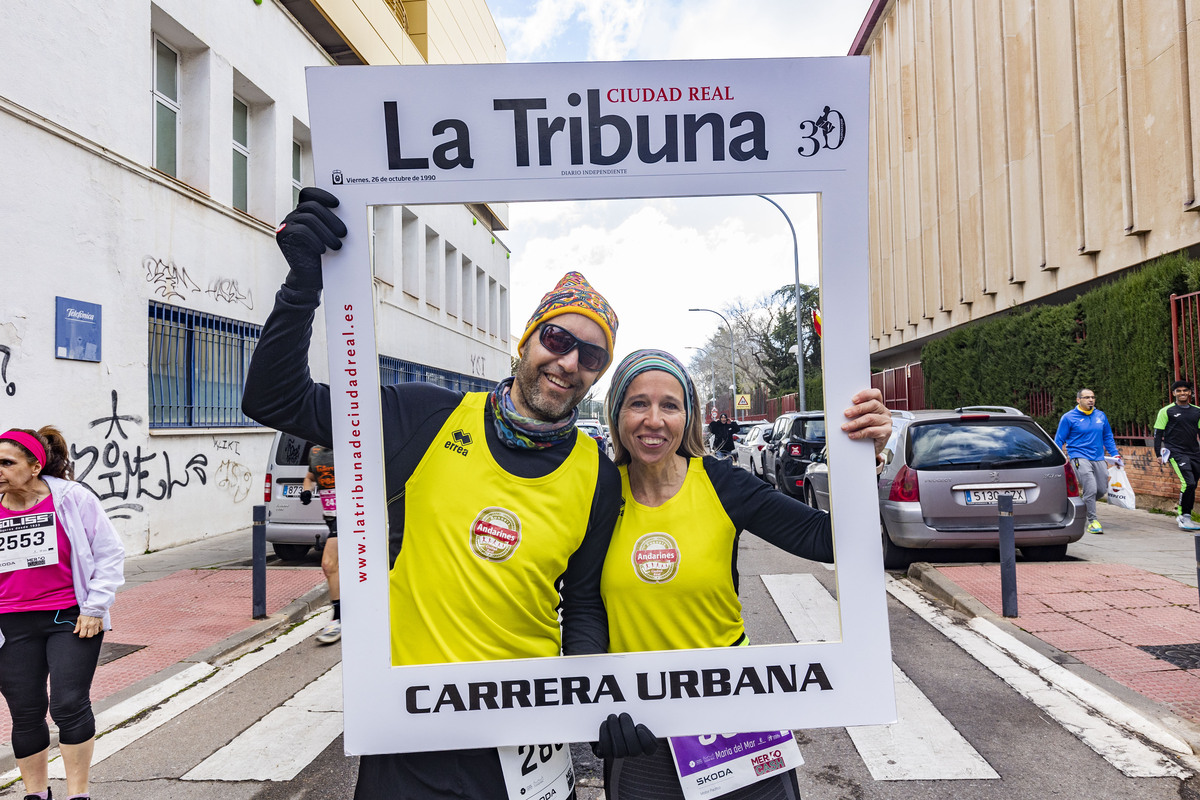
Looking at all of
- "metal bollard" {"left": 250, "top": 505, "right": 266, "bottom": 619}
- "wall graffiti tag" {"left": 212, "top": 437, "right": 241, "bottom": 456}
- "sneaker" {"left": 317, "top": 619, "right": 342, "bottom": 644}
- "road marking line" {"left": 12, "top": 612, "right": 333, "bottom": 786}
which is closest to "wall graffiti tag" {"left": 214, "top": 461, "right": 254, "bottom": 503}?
"wall graffiti tag" {"left": 212, "top": 437, "right": 241, "bottom": 456}

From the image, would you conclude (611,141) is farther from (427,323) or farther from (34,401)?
(34,401)

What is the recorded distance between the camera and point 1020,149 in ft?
56.3

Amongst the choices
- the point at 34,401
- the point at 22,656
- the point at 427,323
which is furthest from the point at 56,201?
the point at 427,323

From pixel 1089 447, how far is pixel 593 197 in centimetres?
1074

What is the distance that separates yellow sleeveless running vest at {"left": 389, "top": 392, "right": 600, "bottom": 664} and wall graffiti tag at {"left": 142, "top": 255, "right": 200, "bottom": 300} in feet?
33.7

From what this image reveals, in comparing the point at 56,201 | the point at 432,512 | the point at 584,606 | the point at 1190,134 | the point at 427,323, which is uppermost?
the point at 1190,134

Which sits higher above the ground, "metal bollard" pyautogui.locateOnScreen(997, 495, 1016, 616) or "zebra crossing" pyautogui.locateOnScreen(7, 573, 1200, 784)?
"metal bollard" pyautogui.locateOnScreen(997, 495, 1016, 616)

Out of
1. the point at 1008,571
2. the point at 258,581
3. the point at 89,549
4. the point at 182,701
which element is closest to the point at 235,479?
the point at 258,581

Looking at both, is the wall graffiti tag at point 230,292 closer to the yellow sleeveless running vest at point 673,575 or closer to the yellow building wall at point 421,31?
the yellow building wall at point 421,31

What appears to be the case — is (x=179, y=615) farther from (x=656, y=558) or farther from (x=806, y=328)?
(x=806, y=328)

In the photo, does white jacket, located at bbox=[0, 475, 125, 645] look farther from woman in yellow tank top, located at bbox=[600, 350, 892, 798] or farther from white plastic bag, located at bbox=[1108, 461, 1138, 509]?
white plastic bag, located at bbox=[1108, 461, 1138, 509]

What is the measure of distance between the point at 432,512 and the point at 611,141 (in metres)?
0.93

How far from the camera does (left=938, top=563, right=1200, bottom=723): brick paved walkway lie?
487 centimetres

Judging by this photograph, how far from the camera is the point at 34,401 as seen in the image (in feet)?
28.1
